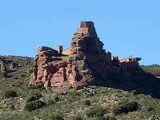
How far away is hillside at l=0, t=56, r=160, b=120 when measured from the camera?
438 ft

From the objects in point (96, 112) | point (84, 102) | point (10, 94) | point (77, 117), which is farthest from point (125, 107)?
point (10, 94)

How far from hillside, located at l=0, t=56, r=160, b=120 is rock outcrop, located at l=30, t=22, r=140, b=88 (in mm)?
1433

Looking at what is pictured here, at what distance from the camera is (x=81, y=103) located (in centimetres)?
14062

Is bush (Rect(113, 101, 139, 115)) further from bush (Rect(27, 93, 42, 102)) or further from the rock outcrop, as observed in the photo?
bush (Rect(27, 93, 42, 102))

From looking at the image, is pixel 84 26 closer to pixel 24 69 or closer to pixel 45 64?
pixel 45 64

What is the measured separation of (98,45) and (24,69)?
29582 millimetres

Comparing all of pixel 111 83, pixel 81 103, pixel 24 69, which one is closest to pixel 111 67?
pixel 111 83

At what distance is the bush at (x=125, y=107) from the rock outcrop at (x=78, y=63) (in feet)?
43.2

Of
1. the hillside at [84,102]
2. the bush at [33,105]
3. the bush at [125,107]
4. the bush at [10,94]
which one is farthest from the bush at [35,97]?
the bush at [125,107]

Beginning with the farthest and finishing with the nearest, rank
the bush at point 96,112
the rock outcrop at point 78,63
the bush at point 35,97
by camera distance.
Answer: the bush at point 35,97, the rock outcrop at point 78,63, the bush at point 96,112

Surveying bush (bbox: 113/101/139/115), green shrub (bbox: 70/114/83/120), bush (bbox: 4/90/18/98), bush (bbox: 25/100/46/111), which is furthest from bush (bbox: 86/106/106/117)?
bush (bbox: 4/90/18/98)

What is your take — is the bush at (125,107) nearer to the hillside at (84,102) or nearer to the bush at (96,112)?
the hillside at (84,102)

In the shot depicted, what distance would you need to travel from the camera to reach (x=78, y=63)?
481 feet

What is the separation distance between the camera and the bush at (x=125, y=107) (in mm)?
133375
